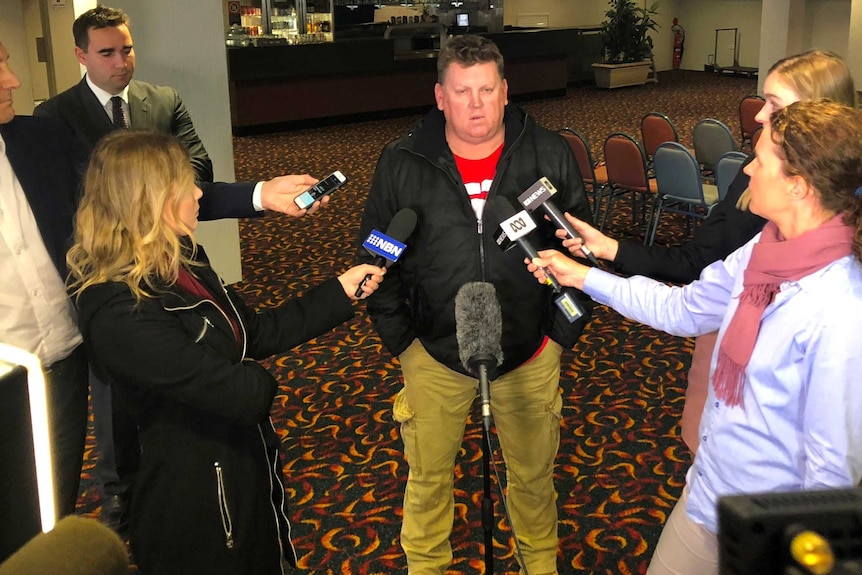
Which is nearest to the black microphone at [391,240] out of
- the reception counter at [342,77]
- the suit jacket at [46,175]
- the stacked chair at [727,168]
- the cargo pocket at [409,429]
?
the cargo pocket at [409,429]

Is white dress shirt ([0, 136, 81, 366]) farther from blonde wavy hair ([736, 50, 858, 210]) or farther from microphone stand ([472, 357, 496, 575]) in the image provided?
blonde wavy hair ([736, 50, 858, 210])

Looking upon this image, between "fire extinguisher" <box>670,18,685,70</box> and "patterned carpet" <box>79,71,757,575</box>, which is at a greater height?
"fire extinguisher" <box>670,18,685,70</box>

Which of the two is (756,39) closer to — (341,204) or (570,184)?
(341,204)

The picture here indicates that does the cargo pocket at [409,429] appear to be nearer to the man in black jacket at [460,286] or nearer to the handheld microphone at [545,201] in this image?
the man in black jacket at [460,286]

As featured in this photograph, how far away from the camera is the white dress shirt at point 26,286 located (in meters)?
2.27

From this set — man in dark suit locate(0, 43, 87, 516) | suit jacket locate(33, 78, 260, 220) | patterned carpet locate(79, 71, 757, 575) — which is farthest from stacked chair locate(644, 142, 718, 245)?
man in dark suit locate(0, 43, 87, 516)

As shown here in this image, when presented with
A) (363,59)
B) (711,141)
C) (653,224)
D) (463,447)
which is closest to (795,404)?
(463,447)

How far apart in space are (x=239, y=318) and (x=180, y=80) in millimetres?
3411

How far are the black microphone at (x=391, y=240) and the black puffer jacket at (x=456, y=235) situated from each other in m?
0.12

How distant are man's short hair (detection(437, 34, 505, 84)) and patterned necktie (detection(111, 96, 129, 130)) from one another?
1575 millimetres

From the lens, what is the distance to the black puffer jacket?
2.32 m

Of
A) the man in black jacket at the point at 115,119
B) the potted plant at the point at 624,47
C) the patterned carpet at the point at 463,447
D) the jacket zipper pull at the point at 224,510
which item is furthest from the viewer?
the potted plant at the point at 624,47

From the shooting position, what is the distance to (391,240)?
206 cm

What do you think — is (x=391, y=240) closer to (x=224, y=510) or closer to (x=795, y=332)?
(x=224, y=510)
